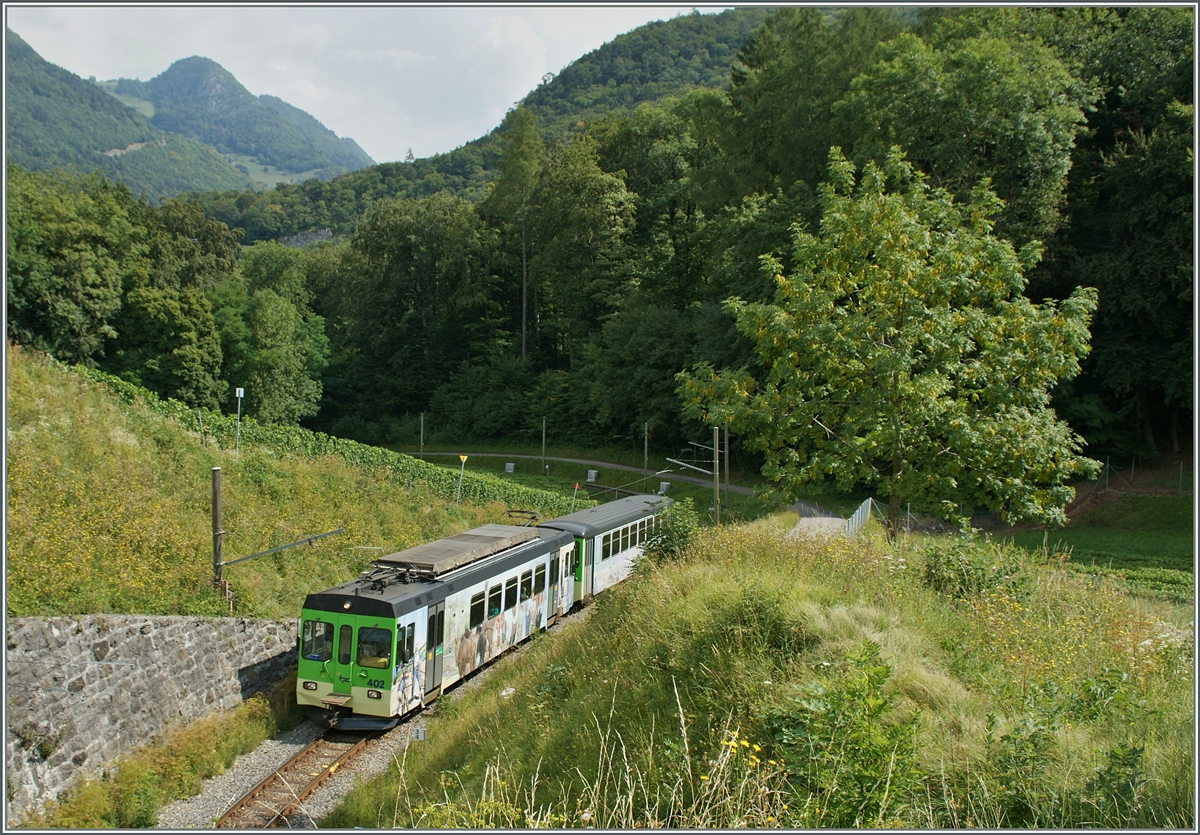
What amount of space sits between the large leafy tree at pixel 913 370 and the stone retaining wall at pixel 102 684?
996 cm

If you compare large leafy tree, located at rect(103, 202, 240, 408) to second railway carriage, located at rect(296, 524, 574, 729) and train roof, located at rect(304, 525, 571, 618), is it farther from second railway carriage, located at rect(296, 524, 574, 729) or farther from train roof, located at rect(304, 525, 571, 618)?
train roof, located at rect(304, 525, 571, 618)

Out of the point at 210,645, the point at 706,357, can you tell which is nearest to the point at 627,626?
the point at 210,645

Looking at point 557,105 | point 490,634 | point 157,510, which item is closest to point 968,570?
point 490,634

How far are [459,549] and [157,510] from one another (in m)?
6.88

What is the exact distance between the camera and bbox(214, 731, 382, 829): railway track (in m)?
10.9

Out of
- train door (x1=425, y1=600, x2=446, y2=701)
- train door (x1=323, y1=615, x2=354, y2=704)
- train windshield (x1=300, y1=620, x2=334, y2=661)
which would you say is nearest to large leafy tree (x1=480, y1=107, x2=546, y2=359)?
train door (x1=425, y1=600, x2=446, y2=701)

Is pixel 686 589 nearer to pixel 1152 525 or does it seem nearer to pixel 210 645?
pixel 210 645

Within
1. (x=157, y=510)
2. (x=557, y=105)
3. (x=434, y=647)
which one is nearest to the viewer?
(x=434, y=647)

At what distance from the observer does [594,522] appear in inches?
859

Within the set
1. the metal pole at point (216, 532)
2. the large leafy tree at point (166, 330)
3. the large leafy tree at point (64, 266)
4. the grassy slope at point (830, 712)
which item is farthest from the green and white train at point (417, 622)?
the large leafy tree at point (166, 330)

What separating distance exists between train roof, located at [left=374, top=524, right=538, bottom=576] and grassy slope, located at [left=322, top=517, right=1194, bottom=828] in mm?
2927

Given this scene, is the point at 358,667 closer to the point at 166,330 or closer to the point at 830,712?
the point at 830,712

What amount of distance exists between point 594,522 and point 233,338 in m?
40.9

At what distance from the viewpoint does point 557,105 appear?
153m
